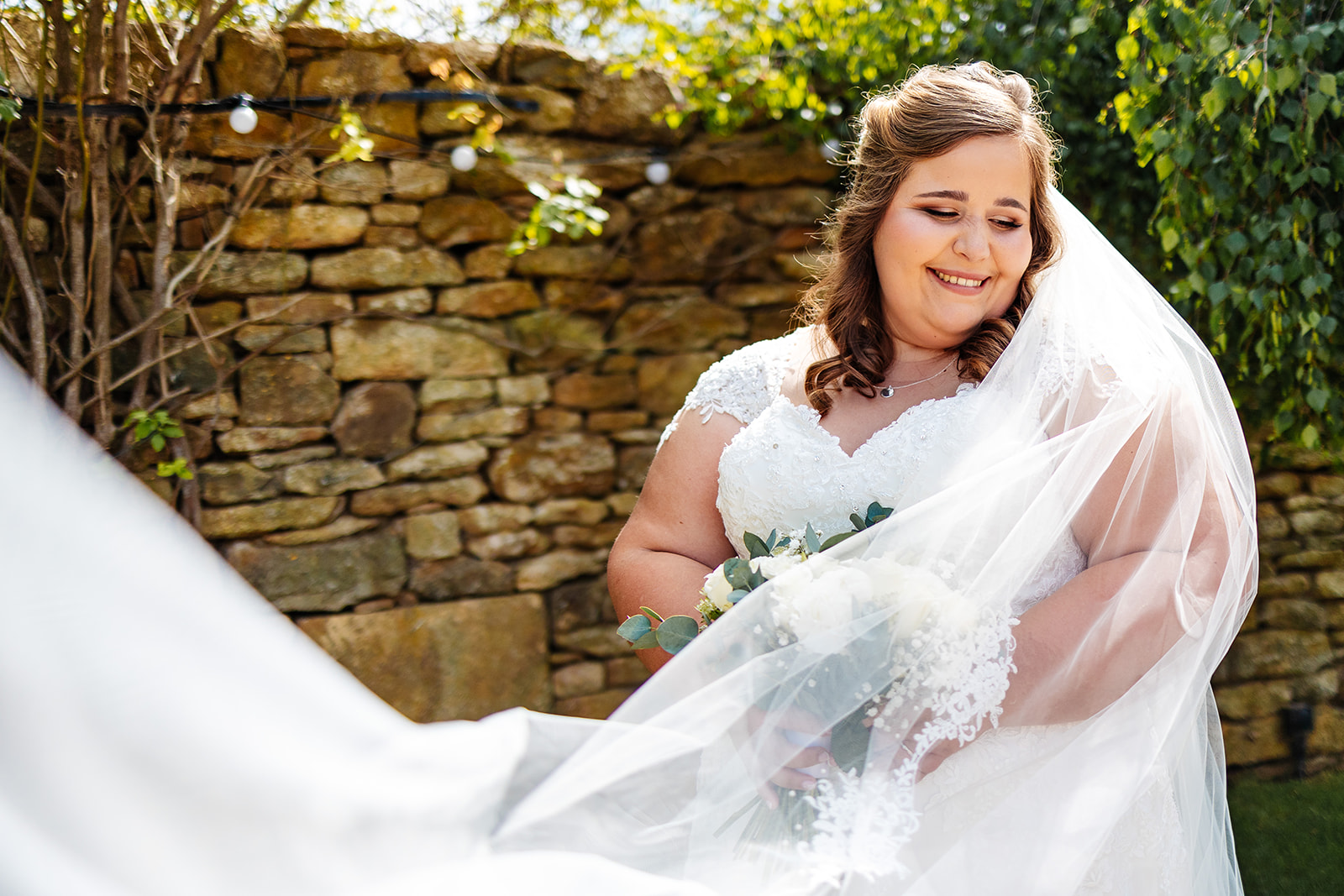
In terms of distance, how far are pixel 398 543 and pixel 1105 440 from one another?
268 centimetres

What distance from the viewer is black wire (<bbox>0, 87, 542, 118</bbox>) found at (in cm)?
300

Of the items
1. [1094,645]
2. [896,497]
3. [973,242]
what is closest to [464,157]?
[973,242]

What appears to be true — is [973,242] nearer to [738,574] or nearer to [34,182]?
[738,574]

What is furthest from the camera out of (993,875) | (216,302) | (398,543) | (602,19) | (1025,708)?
Result: (602,19)

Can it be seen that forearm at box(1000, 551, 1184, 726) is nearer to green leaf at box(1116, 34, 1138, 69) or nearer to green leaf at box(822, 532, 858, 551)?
green leaf at box(822, 532, 858, 551)

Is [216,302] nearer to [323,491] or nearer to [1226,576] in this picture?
[323,491]

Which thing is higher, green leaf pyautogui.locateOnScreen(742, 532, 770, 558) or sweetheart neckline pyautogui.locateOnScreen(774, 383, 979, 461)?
sweetheart neckline pyautogui.locateOnScreen(774, 383, 979, 461)

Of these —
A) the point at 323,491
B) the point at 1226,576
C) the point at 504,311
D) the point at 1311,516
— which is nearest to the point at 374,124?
the point at 504,311

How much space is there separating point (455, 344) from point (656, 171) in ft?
3.43

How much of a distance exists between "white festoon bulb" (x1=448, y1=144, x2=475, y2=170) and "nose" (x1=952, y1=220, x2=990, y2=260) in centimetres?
226

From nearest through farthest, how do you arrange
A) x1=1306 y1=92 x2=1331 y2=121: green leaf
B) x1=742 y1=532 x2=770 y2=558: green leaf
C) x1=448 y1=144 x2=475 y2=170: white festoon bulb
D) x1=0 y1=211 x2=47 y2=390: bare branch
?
1. x1=742 y1=532 x2=770 y2=558: green leaf
2. x1=1306 y1=92 x2=1331 y2=121: green leaf
3. x1=0 y1=211 x2=47 y2=390: bare branch
4. x1=448 y1=144 x2=475 y2=170: white festoon bulb

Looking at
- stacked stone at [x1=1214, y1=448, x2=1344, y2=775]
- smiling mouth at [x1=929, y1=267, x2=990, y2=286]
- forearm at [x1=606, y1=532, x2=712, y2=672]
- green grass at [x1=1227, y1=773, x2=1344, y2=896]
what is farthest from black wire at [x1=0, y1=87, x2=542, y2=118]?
green grass at [x1=1227, y1=773, x2=1344, y2=896]

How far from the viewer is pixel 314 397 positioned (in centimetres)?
345

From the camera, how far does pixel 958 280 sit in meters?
1.79
